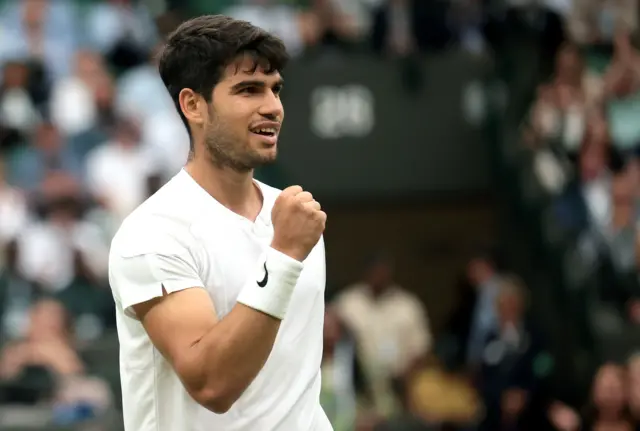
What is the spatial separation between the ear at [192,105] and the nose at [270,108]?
0.57 ft

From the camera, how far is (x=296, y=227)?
128 inches

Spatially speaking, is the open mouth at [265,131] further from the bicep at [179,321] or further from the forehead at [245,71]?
the bicep at [179,321]

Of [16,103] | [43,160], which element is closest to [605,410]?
[43,160]

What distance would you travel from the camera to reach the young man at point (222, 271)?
3.18 meters

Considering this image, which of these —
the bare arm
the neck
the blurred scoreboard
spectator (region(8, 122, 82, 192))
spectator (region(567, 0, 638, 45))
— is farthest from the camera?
spectator (region(567, 0, 638, 45))

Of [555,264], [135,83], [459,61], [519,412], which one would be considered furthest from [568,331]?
[135,83]

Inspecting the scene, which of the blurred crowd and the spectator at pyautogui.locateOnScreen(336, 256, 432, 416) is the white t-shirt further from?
the spectator at pyautogui.locateOnScreen(336, 256, 432, 416)

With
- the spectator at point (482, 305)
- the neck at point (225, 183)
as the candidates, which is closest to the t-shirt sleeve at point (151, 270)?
the neck at point (225, 183)

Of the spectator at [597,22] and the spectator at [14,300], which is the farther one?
the spectator at [597,22]

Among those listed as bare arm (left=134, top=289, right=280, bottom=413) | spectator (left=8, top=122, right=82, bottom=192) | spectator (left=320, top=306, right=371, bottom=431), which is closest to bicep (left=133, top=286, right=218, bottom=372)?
bare arm (left=134, top=289, right=280, bottom=413)

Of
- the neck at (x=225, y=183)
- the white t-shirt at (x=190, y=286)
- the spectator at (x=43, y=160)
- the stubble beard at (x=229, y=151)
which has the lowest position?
the spectator at (x=43, y=160)

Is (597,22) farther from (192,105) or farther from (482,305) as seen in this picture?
(192,105)

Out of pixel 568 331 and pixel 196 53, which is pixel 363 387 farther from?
pixel 196 53

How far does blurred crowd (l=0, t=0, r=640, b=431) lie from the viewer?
9.14m
